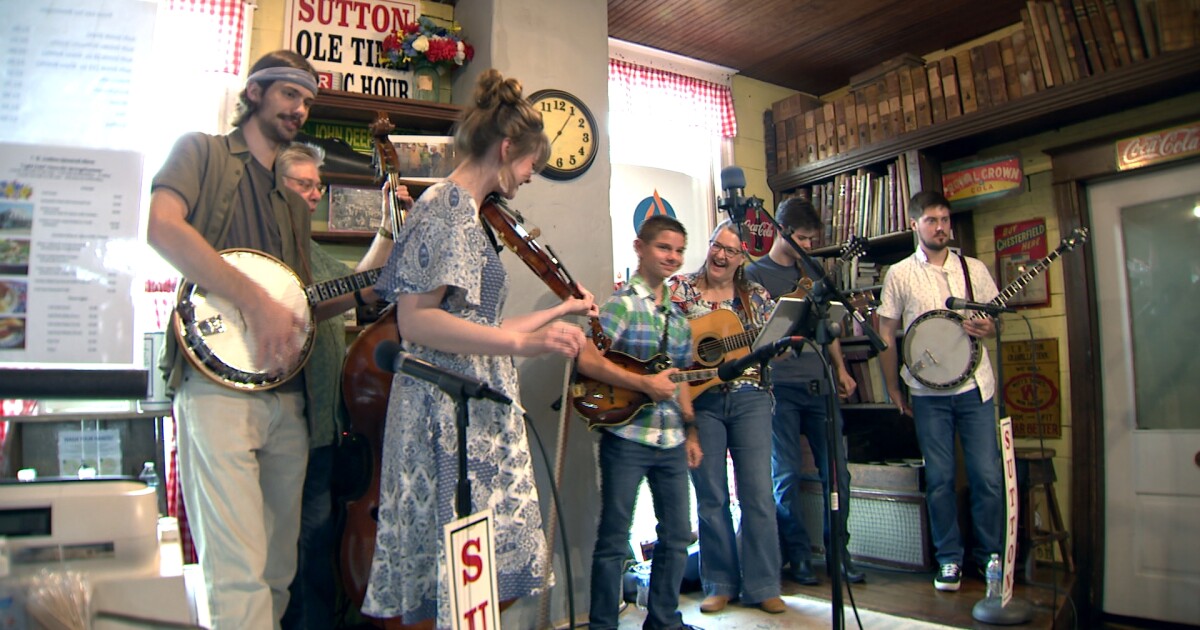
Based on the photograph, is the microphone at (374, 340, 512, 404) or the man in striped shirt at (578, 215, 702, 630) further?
the man in striped shirt at (578, 215, 702, 630)

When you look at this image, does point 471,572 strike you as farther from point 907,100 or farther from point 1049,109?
point 907,100

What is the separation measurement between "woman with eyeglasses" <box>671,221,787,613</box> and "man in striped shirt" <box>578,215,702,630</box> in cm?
20

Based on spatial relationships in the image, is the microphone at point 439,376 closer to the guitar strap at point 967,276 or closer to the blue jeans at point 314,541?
the blue jeans at point 314,541

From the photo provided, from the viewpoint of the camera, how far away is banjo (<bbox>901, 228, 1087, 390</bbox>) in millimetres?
3043

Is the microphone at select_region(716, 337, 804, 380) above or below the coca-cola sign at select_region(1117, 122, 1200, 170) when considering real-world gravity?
below

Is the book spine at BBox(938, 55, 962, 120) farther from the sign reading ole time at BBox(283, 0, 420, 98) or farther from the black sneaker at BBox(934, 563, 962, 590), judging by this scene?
the sign reading ole time at BBox(283, 0, 420, 98)

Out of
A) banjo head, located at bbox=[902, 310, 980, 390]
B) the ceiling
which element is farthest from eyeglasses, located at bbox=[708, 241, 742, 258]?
the ceiling

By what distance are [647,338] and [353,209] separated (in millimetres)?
1313

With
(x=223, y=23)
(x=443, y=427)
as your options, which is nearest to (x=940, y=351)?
(x=443, y=427)

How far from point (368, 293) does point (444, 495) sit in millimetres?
778

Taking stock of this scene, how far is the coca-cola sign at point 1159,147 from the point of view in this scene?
325cm

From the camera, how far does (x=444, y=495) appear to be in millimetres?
1495

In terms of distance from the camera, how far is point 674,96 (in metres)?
4.47

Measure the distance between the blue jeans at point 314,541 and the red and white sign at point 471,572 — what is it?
1064mm
